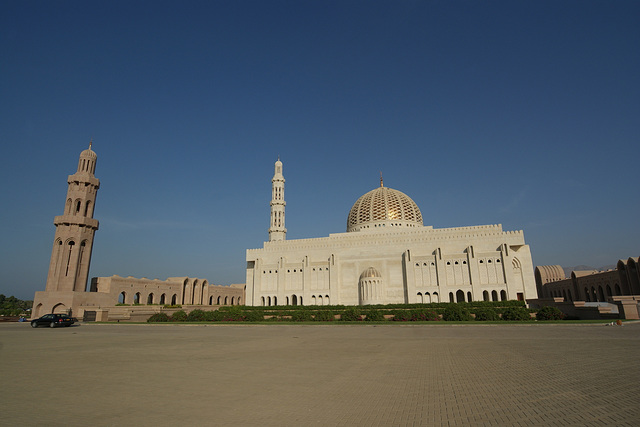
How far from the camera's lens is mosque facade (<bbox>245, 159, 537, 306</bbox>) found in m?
40.7

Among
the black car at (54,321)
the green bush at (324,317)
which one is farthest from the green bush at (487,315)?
the black car at (54,321)

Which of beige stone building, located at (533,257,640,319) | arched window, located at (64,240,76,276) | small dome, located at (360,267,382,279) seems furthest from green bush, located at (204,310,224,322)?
beige stone building, located at (533,257,640,319)

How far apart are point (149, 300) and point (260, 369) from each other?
155 ft

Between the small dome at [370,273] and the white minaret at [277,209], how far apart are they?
14935 millimetres

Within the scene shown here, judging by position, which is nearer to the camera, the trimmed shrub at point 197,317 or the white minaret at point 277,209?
the trimmed shrub at point 197,317

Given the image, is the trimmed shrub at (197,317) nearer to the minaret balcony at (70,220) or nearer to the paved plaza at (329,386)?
the paved plaza at (329,386)

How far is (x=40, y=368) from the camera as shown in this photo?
8.69m

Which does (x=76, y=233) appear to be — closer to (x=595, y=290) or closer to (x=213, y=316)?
(x=213, y=316)

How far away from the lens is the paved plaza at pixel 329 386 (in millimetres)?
5055

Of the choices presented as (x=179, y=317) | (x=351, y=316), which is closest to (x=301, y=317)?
(x=351, y=316)

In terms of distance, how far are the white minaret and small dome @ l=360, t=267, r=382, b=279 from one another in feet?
49.0

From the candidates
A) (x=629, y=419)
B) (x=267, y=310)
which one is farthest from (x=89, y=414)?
(x=267, y=310)

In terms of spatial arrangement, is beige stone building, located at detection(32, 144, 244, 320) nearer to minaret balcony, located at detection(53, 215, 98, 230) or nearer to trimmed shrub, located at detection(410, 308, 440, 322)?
minaret balcony, located at detection(53, 215, 98, 230)

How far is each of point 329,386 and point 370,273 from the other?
36734 mm
